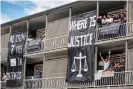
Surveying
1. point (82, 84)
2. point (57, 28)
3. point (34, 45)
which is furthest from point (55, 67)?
point (82, 84)

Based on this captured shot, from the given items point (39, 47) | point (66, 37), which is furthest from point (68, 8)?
point (39, 47)

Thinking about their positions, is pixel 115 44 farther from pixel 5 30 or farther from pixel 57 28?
pixel 5 30

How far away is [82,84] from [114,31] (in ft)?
12.3

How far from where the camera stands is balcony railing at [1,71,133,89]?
64.1 feet

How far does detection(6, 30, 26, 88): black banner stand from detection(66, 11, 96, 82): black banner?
5.10 metres

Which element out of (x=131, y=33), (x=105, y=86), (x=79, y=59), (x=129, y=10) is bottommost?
(x=105, y=86)

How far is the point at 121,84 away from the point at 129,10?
14.1ft

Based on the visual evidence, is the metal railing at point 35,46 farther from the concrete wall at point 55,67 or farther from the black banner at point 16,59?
the concrete wall at point 55,67

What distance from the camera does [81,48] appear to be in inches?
887

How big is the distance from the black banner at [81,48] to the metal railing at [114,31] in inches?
18.7

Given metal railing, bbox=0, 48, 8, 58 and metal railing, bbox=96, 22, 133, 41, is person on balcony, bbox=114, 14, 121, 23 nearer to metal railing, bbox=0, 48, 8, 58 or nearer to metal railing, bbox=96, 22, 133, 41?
metal railing, bbox=96, 22, 133, 41

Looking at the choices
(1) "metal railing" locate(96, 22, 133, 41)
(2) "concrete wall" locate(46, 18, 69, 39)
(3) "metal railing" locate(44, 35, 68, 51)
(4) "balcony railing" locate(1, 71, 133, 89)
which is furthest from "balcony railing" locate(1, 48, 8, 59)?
(1) "metal railing" locate(96, 22, 133, 41)

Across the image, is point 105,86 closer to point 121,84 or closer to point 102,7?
point 121,84

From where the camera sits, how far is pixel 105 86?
66.9 feet
